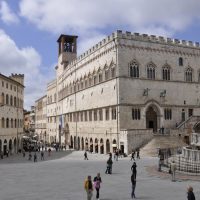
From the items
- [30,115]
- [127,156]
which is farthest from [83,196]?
[30,115]

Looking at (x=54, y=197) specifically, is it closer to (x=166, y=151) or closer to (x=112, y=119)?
(x=166, y=151)

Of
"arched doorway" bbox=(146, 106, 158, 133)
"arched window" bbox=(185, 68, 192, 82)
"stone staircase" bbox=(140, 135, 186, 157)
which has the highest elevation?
"arched window" bbox=(185, 68, 192, 82)

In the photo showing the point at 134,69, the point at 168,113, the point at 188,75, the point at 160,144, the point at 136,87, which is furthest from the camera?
the point at 188,75

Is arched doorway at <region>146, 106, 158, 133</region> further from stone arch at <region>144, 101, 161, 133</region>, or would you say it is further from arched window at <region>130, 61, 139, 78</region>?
arched window at <region>130, 61, 139, 78</region>

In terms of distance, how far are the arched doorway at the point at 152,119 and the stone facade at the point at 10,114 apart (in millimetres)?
21521

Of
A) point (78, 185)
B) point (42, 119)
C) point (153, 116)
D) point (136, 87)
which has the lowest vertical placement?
point (78, 185)

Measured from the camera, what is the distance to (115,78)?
49.9m

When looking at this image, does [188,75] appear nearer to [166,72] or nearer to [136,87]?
[166,72]

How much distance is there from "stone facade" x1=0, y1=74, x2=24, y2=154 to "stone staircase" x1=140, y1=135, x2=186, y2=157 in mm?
21620

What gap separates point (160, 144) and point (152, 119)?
270 inches

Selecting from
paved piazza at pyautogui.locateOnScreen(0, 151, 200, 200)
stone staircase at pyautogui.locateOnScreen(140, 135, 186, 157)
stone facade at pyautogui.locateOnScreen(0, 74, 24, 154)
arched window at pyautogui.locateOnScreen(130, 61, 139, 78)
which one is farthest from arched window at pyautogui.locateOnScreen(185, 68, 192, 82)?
stone facade at pyautogui.locateOnScreen(0, 74, 24, 154)

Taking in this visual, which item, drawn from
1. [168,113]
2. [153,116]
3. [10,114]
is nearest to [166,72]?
[168,113]

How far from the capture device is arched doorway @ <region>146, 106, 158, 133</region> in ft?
170

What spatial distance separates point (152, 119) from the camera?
5200 centimetres
